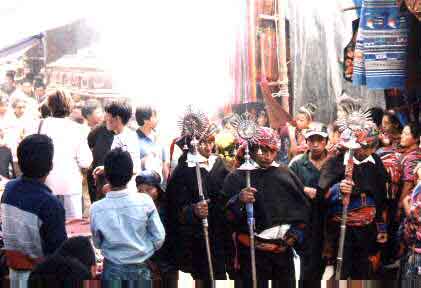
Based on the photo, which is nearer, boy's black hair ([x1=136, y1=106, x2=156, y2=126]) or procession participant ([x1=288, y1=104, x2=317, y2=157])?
boy's black hair ([x1=136, y1=106, x2=156, y2=126])

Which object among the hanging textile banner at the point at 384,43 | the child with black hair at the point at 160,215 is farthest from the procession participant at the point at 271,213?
the hanging textile banner at the point at 384,43

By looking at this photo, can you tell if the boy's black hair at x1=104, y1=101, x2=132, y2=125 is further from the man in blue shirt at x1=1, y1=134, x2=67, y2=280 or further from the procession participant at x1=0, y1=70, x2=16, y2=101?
the man in blue shirt at x1=1, y1=134, x2=67, y2=280

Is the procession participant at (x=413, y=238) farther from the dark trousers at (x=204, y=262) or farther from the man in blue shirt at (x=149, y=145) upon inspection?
the man in blue shirt at (x=149, y=145)

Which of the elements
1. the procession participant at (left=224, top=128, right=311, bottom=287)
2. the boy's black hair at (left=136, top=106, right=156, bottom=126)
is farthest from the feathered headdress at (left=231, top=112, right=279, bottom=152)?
the boy's black hair at (left=136, top=106, right=156, bottom=126)

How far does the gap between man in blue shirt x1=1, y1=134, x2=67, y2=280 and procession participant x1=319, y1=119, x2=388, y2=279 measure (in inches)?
107

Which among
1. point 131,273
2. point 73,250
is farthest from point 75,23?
point 73,250

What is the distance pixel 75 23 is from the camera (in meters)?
10.1

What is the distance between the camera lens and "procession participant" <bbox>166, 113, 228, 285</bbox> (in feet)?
27.4

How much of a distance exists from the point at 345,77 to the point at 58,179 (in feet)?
11.0

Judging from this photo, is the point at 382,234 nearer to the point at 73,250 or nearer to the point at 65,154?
the point at 65,154

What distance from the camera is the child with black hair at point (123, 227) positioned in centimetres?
668

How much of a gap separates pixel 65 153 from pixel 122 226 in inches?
83.3

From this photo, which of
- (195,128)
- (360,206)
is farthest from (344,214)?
(195,128)

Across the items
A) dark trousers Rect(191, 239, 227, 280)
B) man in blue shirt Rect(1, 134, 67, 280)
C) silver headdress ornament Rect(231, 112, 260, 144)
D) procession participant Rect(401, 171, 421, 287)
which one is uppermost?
silver headdress ornament Rect(231, 112, 260, 144)
